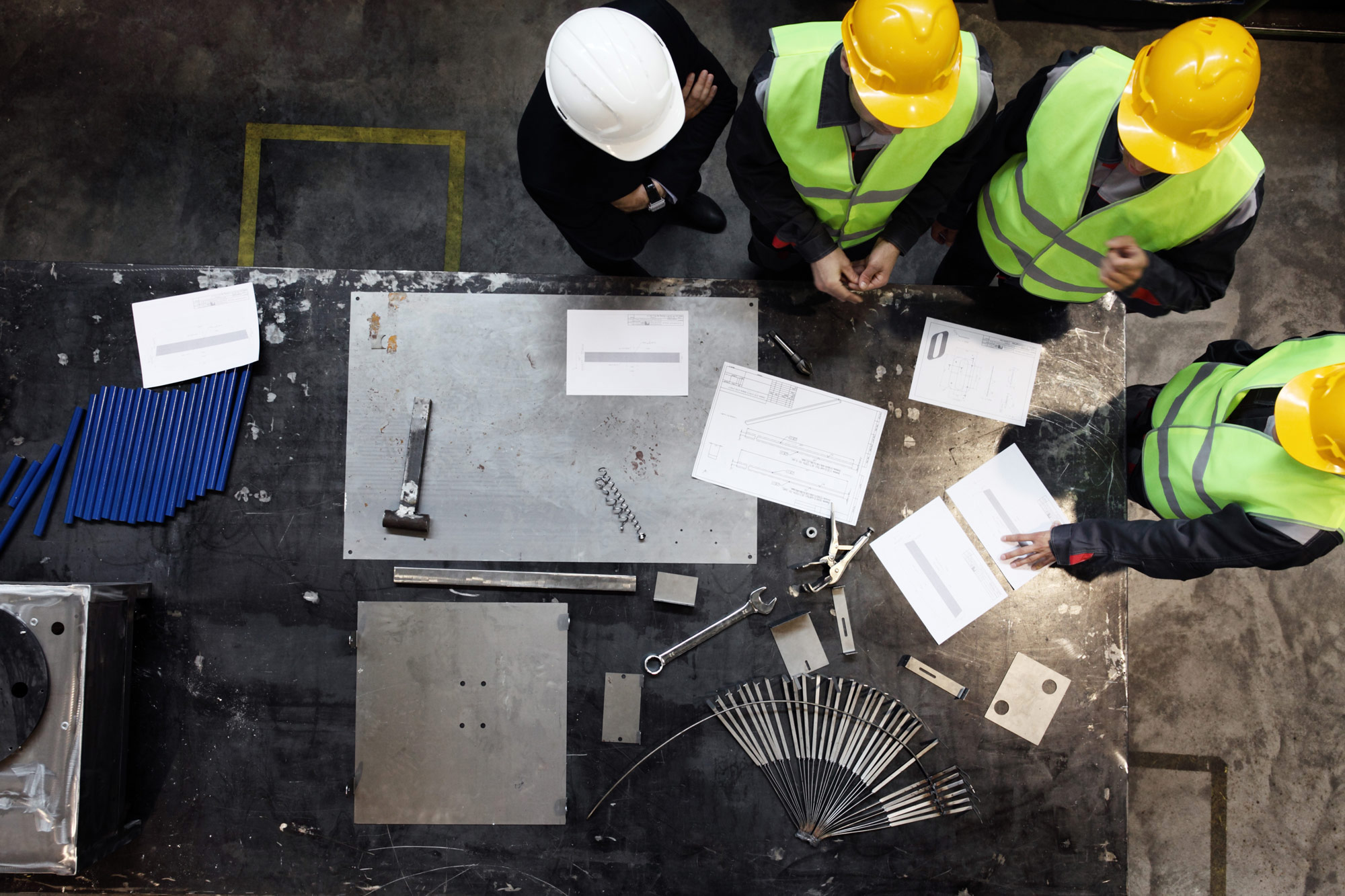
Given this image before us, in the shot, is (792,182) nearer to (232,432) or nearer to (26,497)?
(232,432)

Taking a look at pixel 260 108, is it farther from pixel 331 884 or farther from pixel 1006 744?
pixel 1006 744

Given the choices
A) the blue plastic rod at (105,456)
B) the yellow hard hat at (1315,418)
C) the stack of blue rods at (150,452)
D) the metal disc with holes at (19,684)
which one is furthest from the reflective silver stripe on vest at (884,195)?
the metal disc with holes at (19,684)

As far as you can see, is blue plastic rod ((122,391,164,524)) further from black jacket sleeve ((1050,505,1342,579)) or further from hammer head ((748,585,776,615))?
black jacket sleeve ((1050,505,1342,579))

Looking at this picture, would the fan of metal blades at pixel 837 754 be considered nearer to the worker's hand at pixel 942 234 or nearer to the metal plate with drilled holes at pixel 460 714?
the metal plate with drilled holes at pixel 460 714

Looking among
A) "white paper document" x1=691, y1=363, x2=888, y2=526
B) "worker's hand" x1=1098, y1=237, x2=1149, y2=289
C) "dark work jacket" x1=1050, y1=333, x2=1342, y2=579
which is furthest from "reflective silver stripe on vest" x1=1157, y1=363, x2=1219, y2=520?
"white paper document" x1=691, y1=363, x2=888, y2=526

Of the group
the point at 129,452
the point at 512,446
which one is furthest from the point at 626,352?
the point at 129,452

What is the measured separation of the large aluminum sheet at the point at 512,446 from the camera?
7.36 ft

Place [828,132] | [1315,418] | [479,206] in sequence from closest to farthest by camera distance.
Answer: [1315,418]
[828,132]
[479,206]

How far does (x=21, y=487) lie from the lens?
219 centimetres

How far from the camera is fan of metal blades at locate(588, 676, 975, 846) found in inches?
86.9

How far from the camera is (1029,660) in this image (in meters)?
2.29

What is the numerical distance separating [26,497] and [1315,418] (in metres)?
3.48

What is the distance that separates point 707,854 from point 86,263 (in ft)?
8.59

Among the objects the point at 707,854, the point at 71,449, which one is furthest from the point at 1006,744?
the point at 71,449
